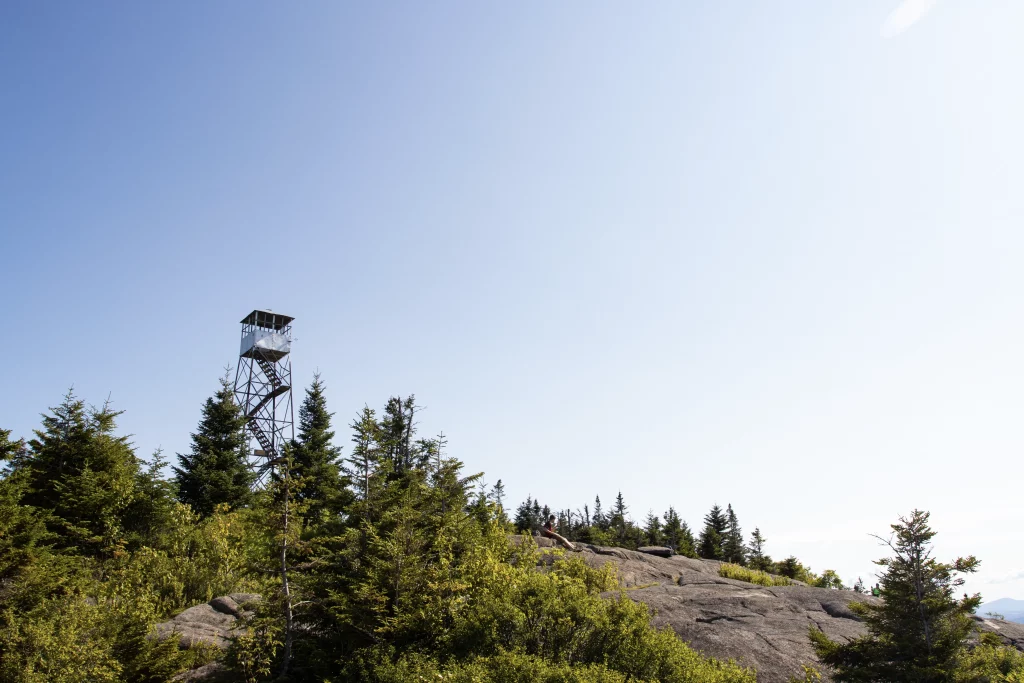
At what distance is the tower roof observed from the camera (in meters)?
40.3

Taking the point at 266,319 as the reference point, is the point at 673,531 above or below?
below

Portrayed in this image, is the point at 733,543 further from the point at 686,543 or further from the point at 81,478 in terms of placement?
the point at 81,478

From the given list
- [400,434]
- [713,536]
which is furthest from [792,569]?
[400,434]

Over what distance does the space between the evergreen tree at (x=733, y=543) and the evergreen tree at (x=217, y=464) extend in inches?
1355

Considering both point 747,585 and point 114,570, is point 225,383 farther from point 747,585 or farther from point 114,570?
point 747,585

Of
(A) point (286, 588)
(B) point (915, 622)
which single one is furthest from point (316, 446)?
(B) point (915, 622)

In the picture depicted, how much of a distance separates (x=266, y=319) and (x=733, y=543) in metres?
39.8

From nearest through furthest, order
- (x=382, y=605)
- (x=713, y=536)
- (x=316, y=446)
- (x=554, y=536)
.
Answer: (x=382, y=605) < (x=554, y=536) < (x=316, y=446) < (x=713, y=536)

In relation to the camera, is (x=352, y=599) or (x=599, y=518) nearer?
(x=352, y=599)

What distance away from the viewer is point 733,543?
4941cm

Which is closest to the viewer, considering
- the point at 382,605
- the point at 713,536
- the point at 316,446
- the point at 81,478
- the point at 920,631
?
the point at 920,631

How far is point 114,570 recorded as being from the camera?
61.9ft

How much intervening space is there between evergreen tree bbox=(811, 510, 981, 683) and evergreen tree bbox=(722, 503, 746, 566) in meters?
37.4

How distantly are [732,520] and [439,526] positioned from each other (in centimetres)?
4708
